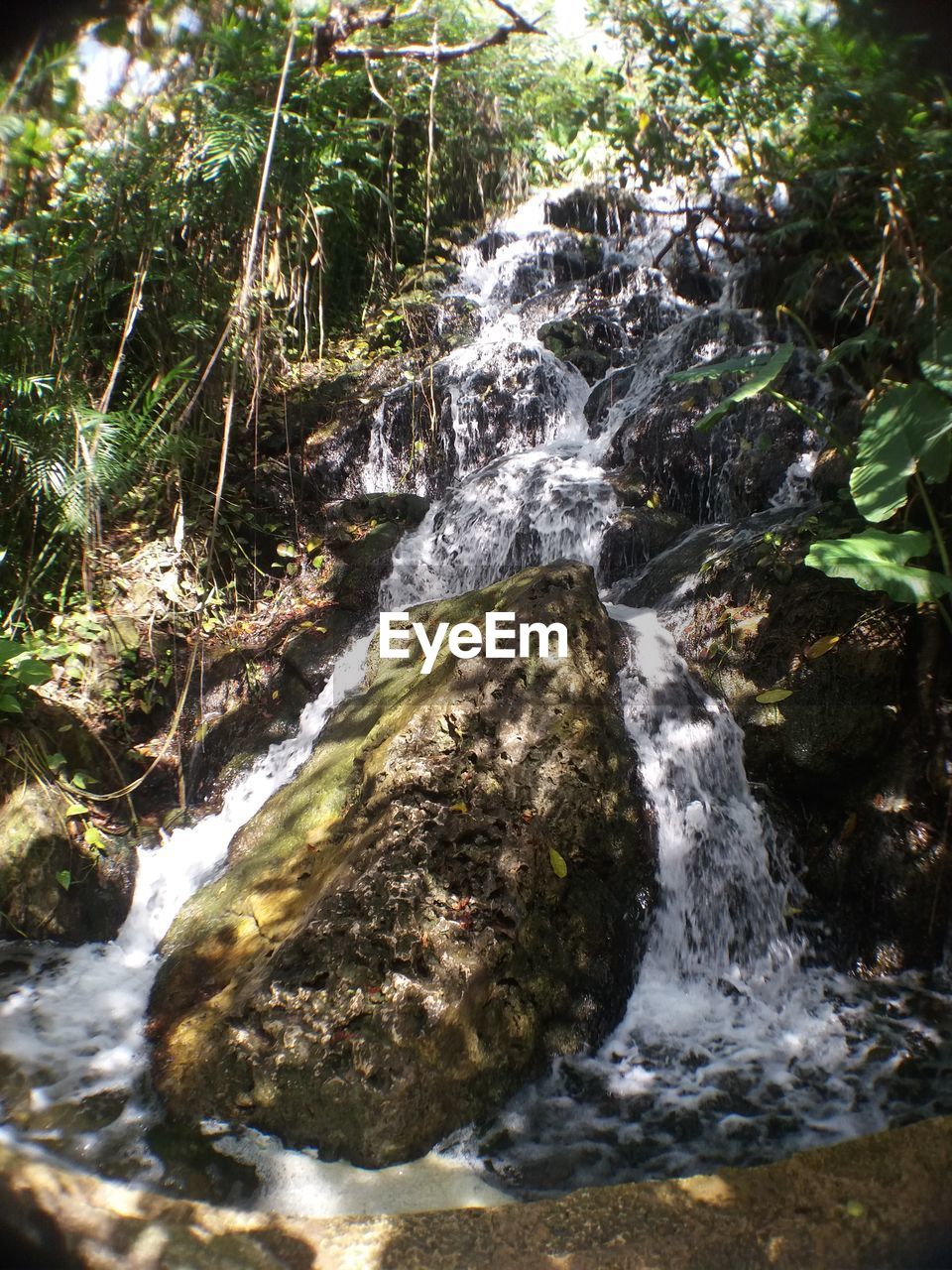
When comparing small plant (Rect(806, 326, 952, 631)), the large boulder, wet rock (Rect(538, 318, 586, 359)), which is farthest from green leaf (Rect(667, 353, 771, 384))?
wet rock (Rect(538, 318, 586, 359))

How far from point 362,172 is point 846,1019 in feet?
25.8

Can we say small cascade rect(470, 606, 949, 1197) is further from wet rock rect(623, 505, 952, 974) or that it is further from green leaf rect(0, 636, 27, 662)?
green leaf rect(0, 636, 27, 662)

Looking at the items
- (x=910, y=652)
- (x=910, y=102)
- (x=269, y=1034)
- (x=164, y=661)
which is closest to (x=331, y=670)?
(x=164, y=661)

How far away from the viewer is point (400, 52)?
367 cm

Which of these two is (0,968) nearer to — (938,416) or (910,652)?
(910,652)

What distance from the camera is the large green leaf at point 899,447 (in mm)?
2721

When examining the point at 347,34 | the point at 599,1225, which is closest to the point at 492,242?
the point at 347,34

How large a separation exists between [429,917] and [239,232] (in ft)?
13.6

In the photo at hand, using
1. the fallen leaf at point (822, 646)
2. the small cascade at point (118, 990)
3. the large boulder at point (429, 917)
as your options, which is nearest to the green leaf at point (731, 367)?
the large boulder at point (429, 917)

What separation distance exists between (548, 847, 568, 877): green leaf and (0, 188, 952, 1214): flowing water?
0.53 meters

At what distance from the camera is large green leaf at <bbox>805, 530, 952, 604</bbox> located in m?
2.50

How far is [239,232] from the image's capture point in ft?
14.9

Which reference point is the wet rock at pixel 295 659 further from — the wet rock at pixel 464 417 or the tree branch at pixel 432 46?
the tree branch at pixel 432 46

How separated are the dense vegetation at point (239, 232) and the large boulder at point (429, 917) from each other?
4.14 feet
